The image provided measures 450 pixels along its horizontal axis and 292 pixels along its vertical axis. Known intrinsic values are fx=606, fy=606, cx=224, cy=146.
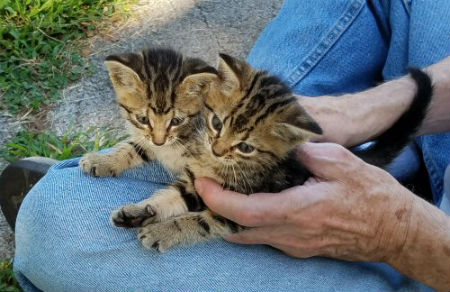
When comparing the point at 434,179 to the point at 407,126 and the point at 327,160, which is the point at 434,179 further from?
the point at 327,160

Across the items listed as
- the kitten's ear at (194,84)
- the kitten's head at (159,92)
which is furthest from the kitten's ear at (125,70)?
the kitten's ear at (194,84)

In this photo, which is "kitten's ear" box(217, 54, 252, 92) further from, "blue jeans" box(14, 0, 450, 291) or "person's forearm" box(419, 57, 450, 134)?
"person's forearm" box(419, 57, 450, 134)

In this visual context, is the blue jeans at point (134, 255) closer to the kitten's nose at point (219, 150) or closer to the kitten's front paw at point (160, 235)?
the kitten's front paw at point (160, 235)

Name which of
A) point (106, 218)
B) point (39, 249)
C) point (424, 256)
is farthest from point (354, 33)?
point (39, 249)

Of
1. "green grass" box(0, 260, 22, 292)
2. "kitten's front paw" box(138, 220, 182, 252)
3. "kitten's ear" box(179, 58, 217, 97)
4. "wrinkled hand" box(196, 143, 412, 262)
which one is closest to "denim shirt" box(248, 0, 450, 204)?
"kitten's ear" box(179, 58, 217, 97)

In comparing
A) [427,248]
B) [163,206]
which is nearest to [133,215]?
[163,206]
